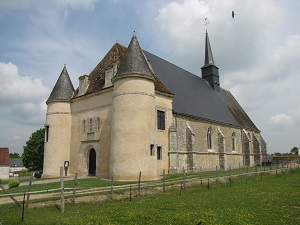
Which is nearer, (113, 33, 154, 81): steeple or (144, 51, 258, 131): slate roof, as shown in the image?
(113, 33, 154, 81): steeple

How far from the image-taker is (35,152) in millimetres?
40312

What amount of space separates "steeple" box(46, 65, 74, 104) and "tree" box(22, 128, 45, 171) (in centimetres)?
1646

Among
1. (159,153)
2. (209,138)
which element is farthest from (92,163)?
(209,138)

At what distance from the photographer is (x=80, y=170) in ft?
77.8

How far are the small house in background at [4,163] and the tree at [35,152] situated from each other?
3031 millimetres

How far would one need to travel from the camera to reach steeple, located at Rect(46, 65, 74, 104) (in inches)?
1016

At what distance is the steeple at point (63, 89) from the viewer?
25797 mm

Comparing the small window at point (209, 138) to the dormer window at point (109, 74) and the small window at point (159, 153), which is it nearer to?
the small window at point (159, 153)

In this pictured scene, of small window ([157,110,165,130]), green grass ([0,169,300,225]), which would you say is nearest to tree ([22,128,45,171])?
small window ([157,110,165,130])

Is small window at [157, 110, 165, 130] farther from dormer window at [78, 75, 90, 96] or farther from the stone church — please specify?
dormer window at [78, 75, 90, 96]

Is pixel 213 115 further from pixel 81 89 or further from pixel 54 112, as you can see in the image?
pixel 54 112

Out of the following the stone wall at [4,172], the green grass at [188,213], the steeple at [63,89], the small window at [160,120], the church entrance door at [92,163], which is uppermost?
the steeple at [63,89]

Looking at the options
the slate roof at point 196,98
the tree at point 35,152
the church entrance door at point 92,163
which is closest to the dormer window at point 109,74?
the slate roof at point 196,98

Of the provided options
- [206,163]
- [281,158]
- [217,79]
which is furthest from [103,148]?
[281,158]
